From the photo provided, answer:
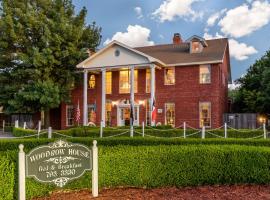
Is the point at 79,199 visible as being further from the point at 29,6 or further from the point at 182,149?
the point at 29,6

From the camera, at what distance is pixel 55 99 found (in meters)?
33.5

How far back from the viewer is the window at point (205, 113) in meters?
31.0

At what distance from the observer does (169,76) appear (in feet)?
107

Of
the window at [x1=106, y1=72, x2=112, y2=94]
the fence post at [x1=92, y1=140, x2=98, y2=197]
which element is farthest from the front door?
the fence post at [x1=92, y1=140, x2=98, y2=197]

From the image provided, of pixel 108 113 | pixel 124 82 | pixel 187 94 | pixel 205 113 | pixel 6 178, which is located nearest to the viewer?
pixel 6 178

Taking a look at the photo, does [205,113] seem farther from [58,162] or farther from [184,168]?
[58,162]

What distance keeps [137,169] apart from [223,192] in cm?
207

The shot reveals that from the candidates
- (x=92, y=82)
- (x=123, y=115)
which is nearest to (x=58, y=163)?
(x=123, y=115)

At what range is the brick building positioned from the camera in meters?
30.9

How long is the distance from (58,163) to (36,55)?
26216 millimetres

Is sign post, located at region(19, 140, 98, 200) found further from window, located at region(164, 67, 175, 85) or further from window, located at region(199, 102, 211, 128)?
window, located at region(164, 67, 175, 85)

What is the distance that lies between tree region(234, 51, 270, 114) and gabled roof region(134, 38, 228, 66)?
4.22 metres

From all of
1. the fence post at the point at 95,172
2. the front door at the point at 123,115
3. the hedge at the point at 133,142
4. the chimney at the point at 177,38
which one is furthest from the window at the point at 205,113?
the fence post at the point at 95,172

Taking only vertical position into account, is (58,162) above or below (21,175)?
above
